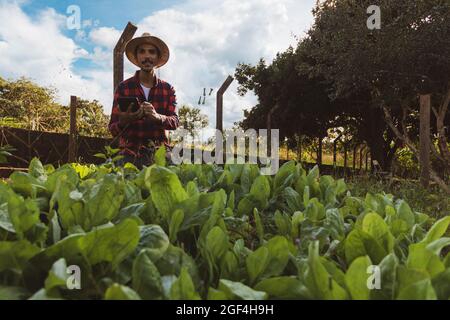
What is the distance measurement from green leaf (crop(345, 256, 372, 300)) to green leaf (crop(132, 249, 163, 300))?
0.33m

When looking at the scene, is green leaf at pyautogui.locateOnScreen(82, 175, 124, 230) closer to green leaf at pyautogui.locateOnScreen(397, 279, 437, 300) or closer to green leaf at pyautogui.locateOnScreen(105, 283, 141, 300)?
green leaf at pyautogui.locateOnScreen(105, 283, 141, 300)

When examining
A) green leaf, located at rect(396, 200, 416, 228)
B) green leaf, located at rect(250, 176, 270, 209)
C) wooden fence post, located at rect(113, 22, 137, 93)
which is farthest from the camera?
wooden fence post, located at rect(113, 22, 137, 93)

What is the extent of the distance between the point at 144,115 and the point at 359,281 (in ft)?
11.4

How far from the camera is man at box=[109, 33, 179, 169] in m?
4.14

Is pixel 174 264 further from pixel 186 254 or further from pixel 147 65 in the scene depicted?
pixel 147 65

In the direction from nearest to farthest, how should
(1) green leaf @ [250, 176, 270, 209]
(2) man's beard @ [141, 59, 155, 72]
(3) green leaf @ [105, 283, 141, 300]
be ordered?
(3) green leaf @ [105, 283, 141, 300], (1) green leaf @ [250, 176, 270, 209], (2) man's beard @ [141, 59, 155, 72]

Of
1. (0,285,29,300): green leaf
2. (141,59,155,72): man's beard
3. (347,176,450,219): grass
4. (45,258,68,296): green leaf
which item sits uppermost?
(141,59,155,72): man's beard

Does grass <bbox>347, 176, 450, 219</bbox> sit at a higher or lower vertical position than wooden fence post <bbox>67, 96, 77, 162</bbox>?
lower

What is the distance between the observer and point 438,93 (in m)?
17.3

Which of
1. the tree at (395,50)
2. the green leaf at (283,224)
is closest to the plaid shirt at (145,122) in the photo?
the green leaf at (283,224)

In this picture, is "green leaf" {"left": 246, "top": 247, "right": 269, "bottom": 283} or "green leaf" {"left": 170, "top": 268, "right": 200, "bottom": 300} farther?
"green leaf" {"left": 246, "top": 247, "right": 269, "bottom": 283}

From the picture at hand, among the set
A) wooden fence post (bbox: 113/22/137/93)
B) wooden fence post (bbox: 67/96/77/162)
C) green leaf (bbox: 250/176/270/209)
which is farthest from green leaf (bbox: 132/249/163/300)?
wooden fence post (bbox: 113/22/137/93)

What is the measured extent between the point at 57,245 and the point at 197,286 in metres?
0.28
